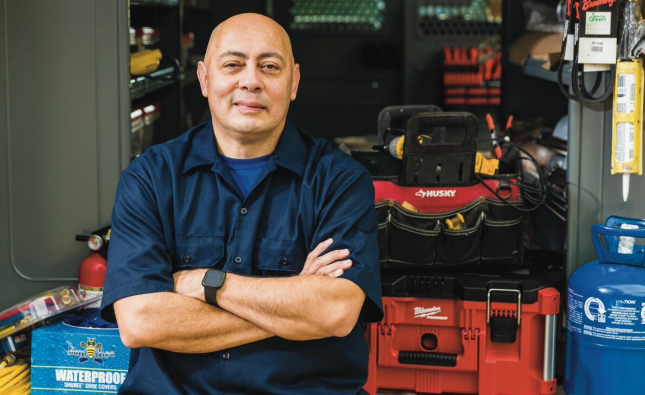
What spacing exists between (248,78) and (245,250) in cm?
48

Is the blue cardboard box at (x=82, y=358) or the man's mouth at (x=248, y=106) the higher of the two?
the man's mouth at (x=248, y=106)

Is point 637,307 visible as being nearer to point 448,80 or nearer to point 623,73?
point 623,73

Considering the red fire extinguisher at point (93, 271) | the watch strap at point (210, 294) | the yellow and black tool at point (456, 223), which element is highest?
the yellow and black tool at point (456, 223)

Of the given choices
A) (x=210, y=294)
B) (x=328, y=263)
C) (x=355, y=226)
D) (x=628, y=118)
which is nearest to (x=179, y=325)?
(x=210, y=294)

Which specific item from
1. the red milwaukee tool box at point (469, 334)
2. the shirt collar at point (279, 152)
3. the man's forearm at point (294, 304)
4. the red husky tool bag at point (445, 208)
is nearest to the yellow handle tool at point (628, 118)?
the red husky tool bag at point (445, 208)

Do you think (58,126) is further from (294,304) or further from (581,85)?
(581,85)

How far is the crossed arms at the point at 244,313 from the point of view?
7.93 feet

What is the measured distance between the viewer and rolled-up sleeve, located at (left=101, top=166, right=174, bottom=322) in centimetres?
246

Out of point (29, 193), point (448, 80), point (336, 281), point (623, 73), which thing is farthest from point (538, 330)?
point (448, 80)

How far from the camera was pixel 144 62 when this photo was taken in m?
4.28

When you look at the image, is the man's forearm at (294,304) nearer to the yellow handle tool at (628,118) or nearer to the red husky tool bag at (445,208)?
the red husky tool bag at (445,208)

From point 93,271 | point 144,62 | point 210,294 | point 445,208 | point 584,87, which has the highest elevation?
point 144,62

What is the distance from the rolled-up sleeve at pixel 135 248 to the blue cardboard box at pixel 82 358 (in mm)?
577

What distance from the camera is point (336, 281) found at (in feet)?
8.00
